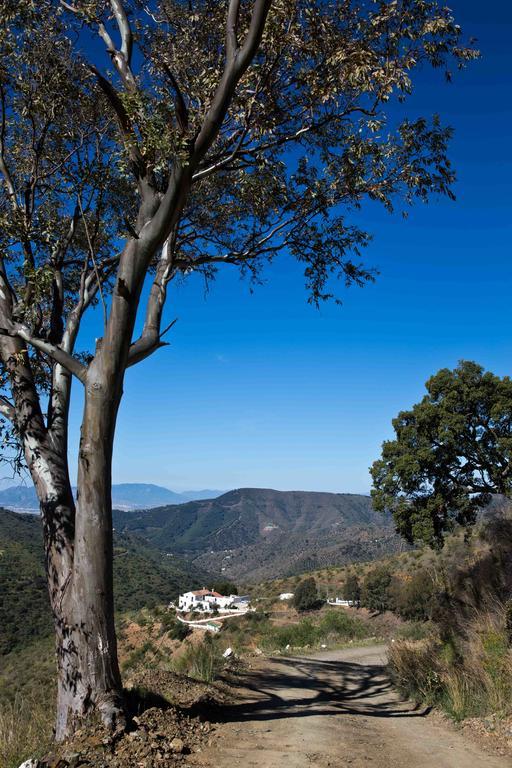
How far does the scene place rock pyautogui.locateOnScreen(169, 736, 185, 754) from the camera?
424 centimetres

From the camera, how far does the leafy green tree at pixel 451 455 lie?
61.0 feet

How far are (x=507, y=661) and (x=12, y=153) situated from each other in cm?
893

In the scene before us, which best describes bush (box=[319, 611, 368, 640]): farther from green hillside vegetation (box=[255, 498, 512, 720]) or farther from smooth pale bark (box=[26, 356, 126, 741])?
smooth pale bark (box=[26, 356, 126, 741])

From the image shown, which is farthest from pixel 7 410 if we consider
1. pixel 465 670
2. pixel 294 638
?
pixel 294 638

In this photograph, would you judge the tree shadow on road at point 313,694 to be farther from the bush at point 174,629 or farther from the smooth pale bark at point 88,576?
the bush at point 174,629

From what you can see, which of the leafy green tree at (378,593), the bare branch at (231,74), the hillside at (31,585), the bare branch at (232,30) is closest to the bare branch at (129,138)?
the bare branch at (231,74)

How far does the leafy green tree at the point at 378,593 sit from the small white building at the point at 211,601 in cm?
2401

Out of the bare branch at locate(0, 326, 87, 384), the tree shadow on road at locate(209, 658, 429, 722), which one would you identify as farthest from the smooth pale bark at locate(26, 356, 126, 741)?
the tree shadow on road at locate(209, 658, 429, 722)

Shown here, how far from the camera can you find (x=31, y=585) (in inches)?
1582

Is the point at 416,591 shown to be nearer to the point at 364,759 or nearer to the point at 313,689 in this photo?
the point at 313,689

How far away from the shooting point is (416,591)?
19.6 m

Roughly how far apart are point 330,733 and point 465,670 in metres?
2.03

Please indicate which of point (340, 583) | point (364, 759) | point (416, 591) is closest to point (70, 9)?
point (364, 759)

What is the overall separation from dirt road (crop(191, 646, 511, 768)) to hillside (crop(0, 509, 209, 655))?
13193 millimetres
